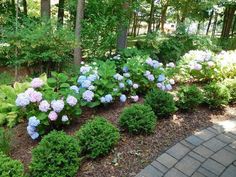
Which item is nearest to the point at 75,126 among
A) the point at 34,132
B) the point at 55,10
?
the point at 34,132

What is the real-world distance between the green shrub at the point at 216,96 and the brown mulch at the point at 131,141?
0.39 feet

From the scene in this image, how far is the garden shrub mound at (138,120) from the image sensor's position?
3.09 m

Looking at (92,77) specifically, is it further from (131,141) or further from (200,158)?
(200,158)

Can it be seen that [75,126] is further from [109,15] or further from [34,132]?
[109,15]

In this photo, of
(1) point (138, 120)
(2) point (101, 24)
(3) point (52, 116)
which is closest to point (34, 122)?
(3) point (52, 116)

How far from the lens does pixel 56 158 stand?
2465 mm

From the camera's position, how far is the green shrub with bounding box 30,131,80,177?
244 cm

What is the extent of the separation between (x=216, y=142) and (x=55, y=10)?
389 inches

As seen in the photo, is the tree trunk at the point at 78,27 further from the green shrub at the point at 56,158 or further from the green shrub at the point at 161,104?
the green shrub at the point at 56,158

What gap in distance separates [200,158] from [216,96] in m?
1.27

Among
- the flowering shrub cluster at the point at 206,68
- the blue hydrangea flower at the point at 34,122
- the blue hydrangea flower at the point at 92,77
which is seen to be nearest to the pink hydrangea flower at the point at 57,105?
the blue hydrangea flower at the point at 34,122

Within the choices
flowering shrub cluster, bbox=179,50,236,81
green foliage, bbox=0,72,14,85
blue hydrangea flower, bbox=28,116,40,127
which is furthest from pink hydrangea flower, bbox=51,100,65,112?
green foliage, bbox=0,72,14,85

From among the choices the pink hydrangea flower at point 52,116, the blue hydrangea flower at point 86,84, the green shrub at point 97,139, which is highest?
the blue hydrangea flower at point 86,84

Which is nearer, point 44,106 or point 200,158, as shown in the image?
point 200,158
